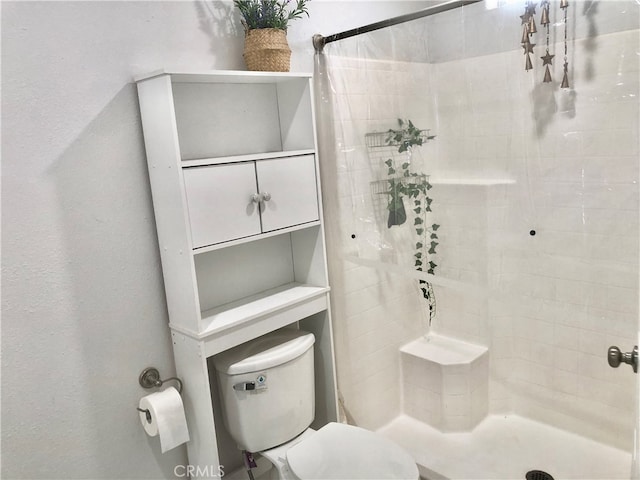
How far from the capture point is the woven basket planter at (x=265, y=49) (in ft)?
5.75

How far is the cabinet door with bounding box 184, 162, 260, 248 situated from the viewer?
1579mm

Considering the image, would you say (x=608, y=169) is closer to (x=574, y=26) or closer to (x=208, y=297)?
(x=574, y=26)

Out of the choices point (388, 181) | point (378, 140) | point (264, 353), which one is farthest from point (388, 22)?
point (264, 353)

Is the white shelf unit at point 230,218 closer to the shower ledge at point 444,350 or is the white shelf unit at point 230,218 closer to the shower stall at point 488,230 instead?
the shower stall at point 488,230

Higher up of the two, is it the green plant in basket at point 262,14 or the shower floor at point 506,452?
the green plant in basket at point 262,14

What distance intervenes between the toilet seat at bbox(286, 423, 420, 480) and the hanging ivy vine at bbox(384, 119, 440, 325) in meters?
0.64

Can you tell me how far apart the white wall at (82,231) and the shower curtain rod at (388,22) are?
0.39 metres

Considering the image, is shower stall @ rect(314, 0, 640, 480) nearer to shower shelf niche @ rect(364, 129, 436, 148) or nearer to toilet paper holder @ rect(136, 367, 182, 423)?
shower shelf niche @ rect(364, 129, 436, 148)

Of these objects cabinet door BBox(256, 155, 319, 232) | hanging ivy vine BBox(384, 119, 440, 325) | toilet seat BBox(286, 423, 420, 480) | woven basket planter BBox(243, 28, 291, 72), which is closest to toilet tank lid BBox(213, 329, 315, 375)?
toilet seat BBox(286, 423, 420, 480)

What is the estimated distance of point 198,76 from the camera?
1596 millimetres

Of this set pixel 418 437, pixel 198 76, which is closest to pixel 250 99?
pixel 198 76

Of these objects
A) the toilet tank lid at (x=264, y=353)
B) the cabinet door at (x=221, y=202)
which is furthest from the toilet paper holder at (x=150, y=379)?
the cabinet door at (x=221, y=202)

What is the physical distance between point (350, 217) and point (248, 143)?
527mm

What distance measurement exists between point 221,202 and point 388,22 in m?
0.87
